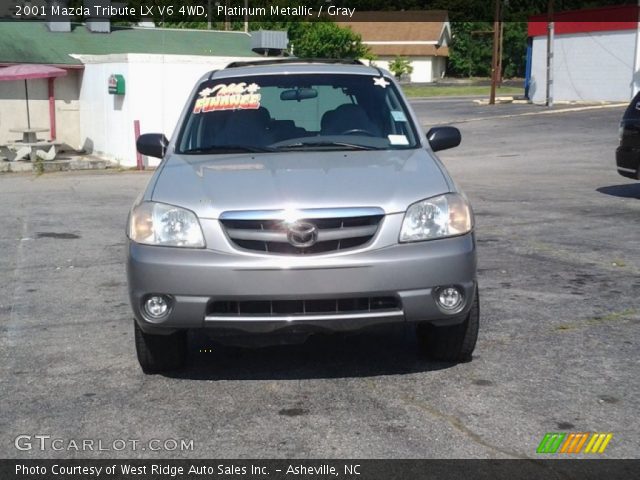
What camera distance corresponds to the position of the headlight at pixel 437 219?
4.75m

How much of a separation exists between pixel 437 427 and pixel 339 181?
1425 mm

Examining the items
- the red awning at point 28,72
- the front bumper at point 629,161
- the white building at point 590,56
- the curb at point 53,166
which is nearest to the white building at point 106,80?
the curb at point 53,166

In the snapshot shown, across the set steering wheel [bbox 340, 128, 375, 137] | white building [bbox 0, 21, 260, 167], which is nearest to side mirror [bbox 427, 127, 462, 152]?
steering wheel [bbox 340, 128, 375, 137]

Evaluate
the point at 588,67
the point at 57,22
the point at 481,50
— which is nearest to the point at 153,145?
the point at 57,22

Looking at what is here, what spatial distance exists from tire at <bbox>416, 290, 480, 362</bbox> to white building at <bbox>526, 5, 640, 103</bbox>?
3637cm

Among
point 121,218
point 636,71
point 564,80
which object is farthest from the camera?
point 564,80

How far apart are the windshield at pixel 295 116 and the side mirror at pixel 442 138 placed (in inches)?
7.8

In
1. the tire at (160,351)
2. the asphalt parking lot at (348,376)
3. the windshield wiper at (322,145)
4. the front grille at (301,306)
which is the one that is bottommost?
the asphalt parking lot at (348,376)

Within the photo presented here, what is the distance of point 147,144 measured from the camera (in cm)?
625

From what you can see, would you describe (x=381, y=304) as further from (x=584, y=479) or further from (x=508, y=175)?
(x=508, y=175)

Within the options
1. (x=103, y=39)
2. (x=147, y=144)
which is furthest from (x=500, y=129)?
(x=147, y=144)

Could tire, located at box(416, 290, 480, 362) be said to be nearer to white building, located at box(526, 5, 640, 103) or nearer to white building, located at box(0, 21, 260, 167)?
white building, located at box(0, 21, 260, 167)

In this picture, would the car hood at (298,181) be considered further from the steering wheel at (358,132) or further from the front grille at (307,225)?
the steering wheel at (358,132)

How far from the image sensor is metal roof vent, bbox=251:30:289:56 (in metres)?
30.2
